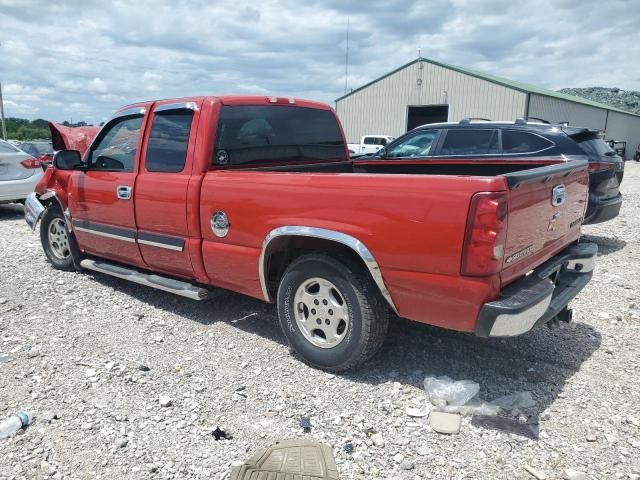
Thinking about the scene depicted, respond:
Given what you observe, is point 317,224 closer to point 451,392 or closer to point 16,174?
point 451,392

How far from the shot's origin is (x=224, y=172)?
152 inches

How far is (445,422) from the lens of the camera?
2.97m

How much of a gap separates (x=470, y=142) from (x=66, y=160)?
211 inches

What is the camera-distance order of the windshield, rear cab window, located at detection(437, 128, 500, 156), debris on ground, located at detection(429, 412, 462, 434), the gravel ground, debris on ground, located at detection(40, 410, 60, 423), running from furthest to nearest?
1. the windshield
2. rear cab window, located at detection(437, 128, 500, 156)
3. debris on ground, located at detection(40, 410, 60, 423)
4. debris on ground, located at detection(429, 412, 462, 434)
5. the gravel ground

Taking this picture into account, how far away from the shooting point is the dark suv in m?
6.64

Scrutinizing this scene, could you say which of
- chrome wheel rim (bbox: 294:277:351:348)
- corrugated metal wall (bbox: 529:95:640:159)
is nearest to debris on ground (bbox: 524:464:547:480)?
chrome wheel rim (bbox: 294:277:351:348)

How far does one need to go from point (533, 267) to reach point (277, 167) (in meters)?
2.26

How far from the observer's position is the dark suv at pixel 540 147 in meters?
6.64

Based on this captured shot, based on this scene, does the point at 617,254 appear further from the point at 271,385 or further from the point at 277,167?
the point at 271,385

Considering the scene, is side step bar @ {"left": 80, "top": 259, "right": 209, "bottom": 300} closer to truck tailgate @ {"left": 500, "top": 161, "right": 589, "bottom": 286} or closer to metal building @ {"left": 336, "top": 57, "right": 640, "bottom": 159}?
truck tailgate @ {"left": 500, "top": 161, "right": 589, "bottom": 286}

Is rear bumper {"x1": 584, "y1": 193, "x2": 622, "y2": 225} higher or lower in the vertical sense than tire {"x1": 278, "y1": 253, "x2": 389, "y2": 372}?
Result: higher

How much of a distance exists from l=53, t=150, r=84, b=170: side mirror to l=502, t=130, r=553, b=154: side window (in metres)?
5.51

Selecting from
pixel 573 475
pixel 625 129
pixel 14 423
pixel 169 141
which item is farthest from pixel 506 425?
pixel 625 129

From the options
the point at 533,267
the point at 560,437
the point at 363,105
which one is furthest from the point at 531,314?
the point at 363,105
